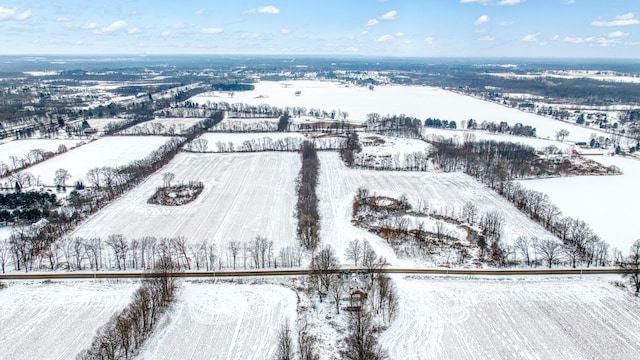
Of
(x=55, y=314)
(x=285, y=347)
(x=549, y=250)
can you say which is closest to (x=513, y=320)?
(x=549, y=250)

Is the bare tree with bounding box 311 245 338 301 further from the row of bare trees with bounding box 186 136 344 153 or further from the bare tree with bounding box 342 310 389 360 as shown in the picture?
the row of bare trees with bounding box 186 136 344 153

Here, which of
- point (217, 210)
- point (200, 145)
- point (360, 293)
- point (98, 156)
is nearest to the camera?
point (360, 293)

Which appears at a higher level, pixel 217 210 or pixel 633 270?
pixel 633 270

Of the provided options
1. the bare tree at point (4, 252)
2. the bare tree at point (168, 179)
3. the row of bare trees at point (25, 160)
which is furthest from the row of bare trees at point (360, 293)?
the row of bare trees at point (25, 160)

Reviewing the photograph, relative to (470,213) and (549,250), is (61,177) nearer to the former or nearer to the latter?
(470,213)

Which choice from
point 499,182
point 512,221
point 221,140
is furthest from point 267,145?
point 512,221

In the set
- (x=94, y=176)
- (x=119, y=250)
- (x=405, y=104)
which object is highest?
(x=405, y=104)

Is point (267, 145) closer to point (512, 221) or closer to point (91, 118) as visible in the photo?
point (512, 221)

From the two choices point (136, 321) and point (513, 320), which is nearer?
point (136, 321)
